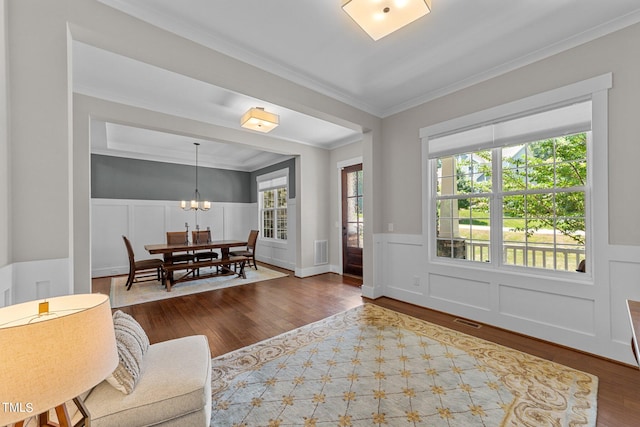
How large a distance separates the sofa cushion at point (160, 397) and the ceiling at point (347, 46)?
2553mm

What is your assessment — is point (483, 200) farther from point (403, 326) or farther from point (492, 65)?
point (403, 326)

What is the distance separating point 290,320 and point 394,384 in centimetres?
158

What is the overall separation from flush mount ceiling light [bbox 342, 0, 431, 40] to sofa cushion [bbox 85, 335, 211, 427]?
2.53m

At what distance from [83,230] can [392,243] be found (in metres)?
4.21

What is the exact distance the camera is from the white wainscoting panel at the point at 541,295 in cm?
233

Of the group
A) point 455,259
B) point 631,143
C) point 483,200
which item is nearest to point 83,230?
point 455,259

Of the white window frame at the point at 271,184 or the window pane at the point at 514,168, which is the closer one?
the window pane at the point at 514,168

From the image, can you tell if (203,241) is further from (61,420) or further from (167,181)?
(61,420)

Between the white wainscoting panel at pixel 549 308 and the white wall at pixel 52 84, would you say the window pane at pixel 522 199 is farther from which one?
the white wall at pixel 52 84

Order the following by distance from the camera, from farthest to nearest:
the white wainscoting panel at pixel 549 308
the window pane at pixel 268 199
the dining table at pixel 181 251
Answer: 1. the window pane at pixel 268 199
2. the dining table at pixel 181 251
3. the white wainscoting panel at pixel 549 308

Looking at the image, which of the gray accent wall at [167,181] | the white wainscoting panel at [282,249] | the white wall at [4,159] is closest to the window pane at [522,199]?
the white wainscoting panel at [282,249]

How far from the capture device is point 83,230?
3432 millimetres

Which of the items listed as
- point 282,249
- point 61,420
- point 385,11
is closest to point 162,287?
point 282,249

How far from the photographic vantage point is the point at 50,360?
74 cm
